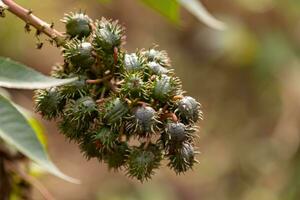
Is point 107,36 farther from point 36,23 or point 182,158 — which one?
point 182,158

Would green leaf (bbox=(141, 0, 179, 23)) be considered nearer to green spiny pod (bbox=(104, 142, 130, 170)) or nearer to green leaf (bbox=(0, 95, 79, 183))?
green spiny pod (bbox=(104, 142, 130, 170))

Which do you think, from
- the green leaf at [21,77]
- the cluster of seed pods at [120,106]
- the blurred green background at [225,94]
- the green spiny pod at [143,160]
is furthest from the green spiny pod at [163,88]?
the blurred green background at [225,94]

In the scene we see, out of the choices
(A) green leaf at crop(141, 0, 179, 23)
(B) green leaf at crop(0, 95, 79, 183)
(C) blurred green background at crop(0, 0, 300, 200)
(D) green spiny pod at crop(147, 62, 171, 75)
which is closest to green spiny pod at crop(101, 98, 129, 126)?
(D) green spiny pod at crop(147, 62, 171, 75)

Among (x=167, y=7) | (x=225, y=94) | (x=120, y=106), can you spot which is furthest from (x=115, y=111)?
(x=225, y=94)

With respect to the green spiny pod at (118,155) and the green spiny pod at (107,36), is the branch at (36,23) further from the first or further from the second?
the green spiny pod at (118,155)

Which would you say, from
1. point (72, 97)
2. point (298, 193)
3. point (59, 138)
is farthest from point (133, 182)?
point (72, 97)
